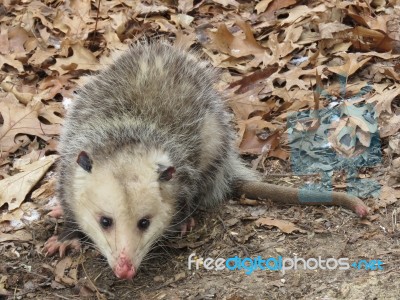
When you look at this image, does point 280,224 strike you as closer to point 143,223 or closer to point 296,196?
point 296,196

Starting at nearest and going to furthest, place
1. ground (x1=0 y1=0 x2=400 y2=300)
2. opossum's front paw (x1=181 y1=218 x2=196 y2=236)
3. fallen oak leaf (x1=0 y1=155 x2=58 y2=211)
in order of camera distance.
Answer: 1. ground (x1=0 y1=0 x2=400 y2=300)
2. opossum's front paw (x1=181 y1=218 x2=196 y2=236)
3. fallen oak leaf (x1=0 y1=155 x2=58 y2=211)

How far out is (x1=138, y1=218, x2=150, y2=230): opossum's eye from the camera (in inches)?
103

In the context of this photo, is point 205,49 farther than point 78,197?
Yes

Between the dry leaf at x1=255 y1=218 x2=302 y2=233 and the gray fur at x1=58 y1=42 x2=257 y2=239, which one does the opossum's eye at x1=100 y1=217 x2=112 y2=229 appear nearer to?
the gray fur at x1=58 y1=42 x2=257 y2=239

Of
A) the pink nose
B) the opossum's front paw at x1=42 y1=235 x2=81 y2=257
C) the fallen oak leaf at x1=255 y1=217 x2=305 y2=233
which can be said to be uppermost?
the pink nose

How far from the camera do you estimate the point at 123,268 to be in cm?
248

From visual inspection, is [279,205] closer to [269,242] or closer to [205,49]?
[269,242]

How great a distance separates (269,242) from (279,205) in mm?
295

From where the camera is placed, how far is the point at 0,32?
4516 mm

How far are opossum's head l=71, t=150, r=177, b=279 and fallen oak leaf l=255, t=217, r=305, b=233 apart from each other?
1.35 ft

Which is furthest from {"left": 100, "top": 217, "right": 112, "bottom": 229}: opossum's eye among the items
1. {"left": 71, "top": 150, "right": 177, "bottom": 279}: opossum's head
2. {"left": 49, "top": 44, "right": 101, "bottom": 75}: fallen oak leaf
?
{"left": 49, "top": 44, "right": 101, "bottom": 75}: fallen oak leaf

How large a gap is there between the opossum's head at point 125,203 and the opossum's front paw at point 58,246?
0.21 meters

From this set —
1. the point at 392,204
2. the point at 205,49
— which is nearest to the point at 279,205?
the point at 392,204

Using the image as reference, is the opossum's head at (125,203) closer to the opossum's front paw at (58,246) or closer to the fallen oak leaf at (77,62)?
the opossum's front paw at (58,246)
